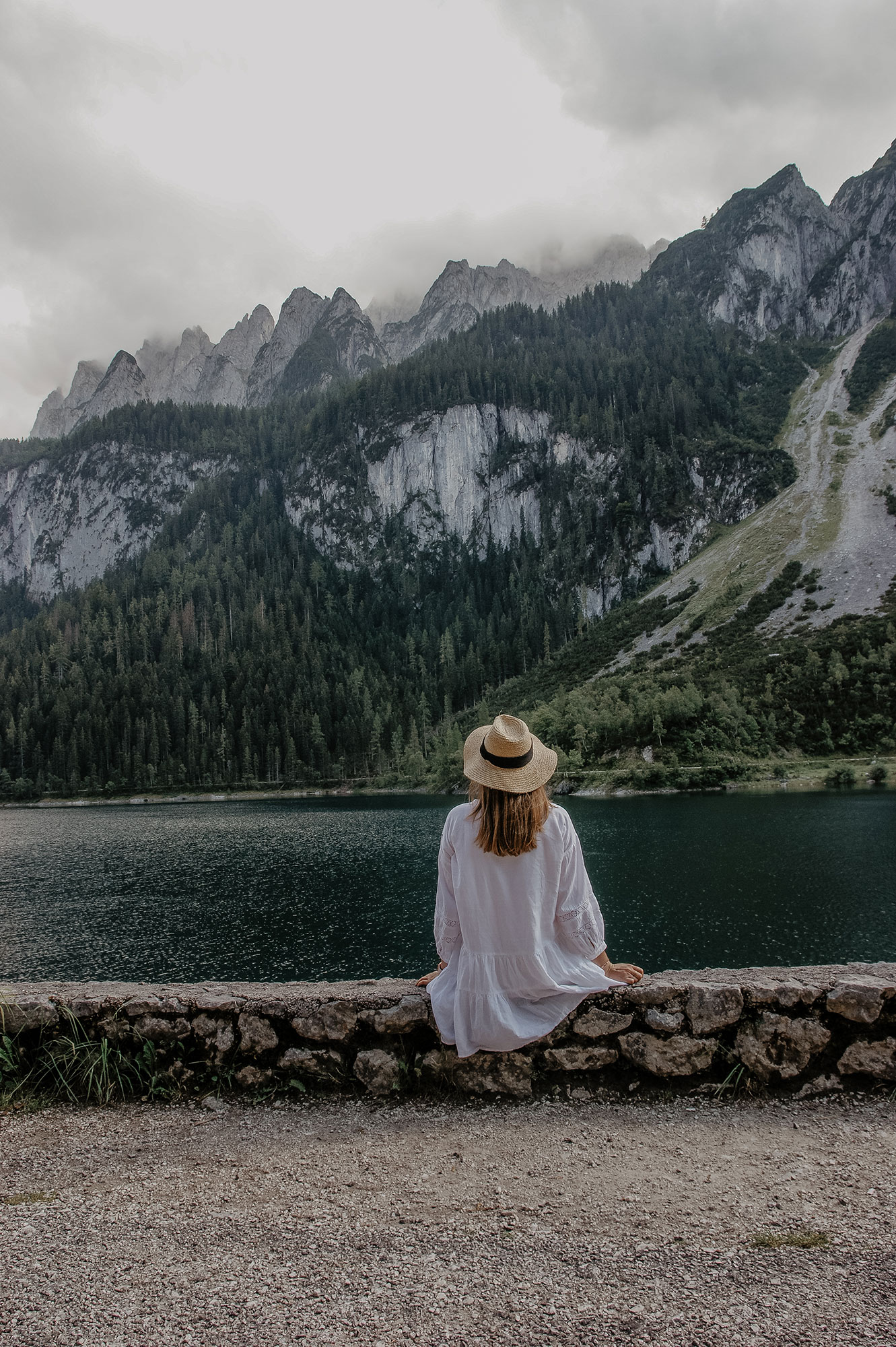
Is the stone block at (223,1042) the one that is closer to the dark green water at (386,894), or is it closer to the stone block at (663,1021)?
the stone block at (663,1021)

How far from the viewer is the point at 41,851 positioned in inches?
2077

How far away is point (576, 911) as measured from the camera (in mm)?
5164

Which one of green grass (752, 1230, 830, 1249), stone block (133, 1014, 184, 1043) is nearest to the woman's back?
green grass (752, 1230, 830, 1249)

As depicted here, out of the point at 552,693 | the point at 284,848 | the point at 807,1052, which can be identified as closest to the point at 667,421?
the point at 552,693

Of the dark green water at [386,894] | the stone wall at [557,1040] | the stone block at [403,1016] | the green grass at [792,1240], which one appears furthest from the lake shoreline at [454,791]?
the green grass at [792,1240]

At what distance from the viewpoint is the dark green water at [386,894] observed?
75.7 ft

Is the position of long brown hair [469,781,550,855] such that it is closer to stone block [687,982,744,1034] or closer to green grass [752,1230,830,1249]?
stone block [687,982,744,1034]

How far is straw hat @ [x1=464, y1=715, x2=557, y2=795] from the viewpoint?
190 inches

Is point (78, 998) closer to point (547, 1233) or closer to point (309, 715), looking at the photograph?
point (547, 1233)

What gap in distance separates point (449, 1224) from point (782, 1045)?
300 centimetres

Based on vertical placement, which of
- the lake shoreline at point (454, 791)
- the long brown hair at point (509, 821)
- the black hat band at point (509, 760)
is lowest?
the lake shoreline at point (454, 791)

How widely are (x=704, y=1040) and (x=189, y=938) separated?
25990 mm

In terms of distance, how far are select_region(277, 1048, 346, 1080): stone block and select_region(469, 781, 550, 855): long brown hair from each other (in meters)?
2.36

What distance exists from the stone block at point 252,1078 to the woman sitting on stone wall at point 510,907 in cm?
166
